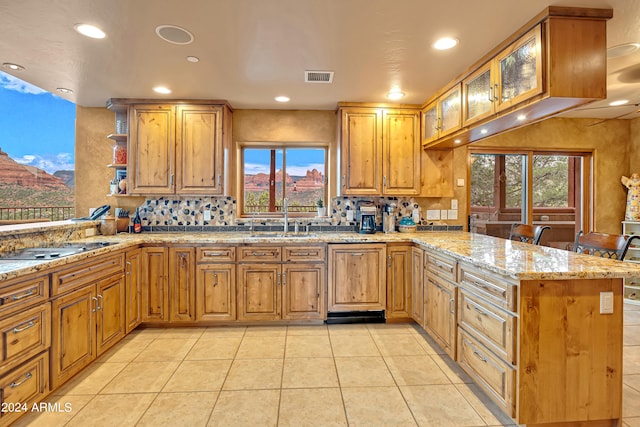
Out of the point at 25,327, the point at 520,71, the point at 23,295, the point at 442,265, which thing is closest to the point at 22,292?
the point at 23,295

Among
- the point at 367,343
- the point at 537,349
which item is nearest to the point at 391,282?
the point at 367,343

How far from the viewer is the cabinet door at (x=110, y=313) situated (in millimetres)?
2365

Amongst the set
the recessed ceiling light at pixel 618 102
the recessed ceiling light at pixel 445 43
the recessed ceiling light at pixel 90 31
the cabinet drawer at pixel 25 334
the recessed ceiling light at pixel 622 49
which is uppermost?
the recessed ceiling light at pixel 618 102

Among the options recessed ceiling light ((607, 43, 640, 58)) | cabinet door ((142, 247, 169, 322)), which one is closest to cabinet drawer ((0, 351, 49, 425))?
cabinet door ((142, 247, 169, 322))

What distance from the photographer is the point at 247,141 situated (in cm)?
379

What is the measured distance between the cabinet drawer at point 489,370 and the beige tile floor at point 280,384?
5.9 inches

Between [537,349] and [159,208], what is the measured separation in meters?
3.85

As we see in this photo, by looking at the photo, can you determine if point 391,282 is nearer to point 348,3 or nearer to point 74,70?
point 348,3

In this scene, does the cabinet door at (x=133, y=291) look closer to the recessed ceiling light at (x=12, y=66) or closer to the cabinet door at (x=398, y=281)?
the recessed ceiling light at (x=12, y=66)

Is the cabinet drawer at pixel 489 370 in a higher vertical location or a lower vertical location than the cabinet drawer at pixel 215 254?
lower

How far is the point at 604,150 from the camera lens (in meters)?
4.26

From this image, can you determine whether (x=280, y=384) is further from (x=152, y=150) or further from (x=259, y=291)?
(x=152, y=150)

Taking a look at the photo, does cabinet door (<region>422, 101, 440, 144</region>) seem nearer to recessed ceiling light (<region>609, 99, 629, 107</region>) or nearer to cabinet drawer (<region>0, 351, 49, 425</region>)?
recessed ceiling light (<region>609, 99, 629, 107</region>)

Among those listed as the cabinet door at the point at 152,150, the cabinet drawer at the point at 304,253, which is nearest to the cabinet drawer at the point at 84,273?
the cabinet door at the point at 152,150
